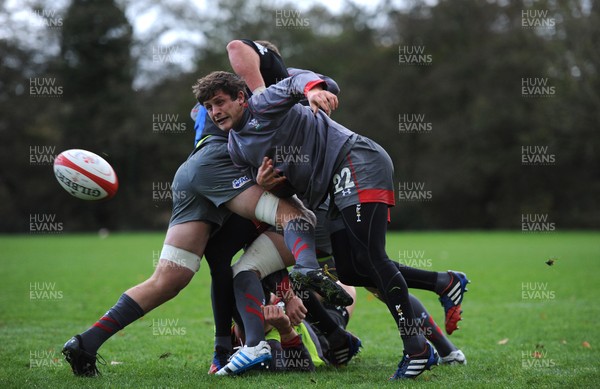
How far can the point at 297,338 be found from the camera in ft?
16.4

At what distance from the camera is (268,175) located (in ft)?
15.3

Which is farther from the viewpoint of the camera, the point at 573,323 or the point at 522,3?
the point at 522,3

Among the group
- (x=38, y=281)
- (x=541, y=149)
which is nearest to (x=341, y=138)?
(x=38, y=281)

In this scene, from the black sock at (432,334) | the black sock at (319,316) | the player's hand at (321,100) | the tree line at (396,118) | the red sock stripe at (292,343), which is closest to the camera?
the player's hand at (321,100)

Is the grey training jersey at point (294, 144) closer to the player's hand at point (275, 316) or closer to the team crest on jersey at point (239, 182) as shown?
the team crest on jersey at point (239, 182)

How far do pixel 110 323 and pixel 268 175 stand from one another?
1.44 m

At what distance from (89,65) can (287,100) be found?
32.6 meters

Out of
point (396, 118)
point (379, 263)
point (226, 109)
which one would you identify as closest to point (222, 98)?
point (226, 109)

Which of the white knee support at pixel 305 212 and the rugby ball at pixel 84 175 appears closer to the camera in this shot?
the white knee support at pixel 305 212

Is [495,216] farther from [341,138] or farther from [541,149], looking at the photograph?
[341,138]

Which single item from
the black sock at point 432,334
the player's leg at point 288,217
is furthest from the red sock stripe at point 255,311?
the black sock at point 432,334

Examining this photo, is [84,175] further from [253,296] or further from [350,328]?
[350,328]

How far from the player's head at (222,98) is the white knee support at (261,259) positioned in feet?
2.82

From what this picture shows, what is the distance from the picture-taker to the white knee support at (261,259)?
16.5 ft
